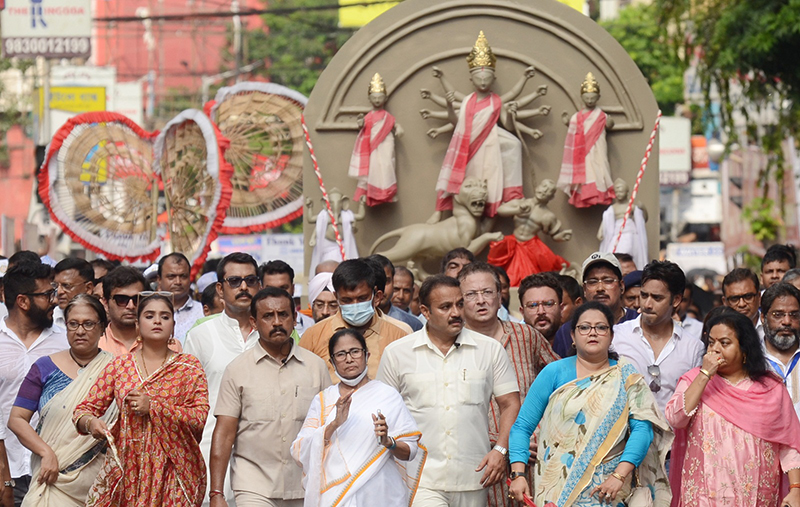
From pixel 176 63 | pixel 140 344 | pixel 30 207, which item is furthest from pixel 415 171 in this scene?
pixel 176 63

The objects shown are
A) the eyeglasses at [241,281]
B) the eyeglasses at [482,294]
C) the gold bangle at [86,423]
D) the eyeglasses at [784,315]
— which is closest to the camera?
the gold bangle at [86,423]

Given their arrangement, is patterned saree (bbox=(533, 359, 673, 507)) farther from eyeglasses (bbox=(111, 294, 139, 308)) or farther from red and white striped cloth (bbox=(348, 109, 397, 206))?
red and white striped cloth (bbox=(348, 109, 397, 206))

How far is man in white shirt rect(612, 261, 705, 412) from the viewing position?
7.25 m

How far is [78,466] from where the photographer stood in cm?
660

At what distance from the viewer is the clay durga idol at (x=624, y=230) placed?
12.8 meters

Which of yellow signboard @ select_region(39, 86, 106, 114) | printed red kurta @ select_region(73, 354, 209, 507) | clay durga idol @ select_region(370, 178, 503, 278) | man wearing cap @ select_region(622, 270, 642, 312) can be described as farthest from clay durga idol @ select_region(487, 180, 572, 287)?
yellow signboard @ select_region(39, 86, 106, 114)

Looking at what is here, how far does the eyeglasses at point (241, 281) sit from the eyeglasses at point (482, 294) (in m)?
1.60

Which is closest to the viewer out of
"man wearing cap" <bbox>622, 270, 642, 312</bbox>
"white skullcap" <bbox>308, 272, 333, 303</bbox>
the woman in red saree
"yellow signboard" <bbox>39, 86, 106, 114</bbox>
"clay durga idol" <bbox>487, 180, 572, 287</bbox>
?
the woman in red saree

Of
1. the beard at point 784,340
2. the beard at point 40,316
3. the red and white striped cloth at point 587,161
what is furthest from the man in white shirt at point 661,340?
the red and white striped cloth at point 587,161

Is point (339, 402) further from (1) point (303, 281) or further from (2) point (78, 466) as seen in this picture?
(1) point (303, 281)

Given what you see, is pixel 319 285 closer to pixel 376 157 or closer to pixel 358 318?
pixel 358 318

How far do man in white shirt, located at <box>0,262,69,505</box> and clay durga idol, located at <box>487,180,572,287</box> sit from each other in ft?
19.0

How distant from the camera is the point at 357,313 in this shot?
7.18 metres

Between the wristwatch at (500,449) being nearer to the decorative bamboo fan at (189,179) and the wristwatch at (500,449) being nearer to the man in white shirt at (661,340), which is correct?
the man in white shirt at (661,340)
